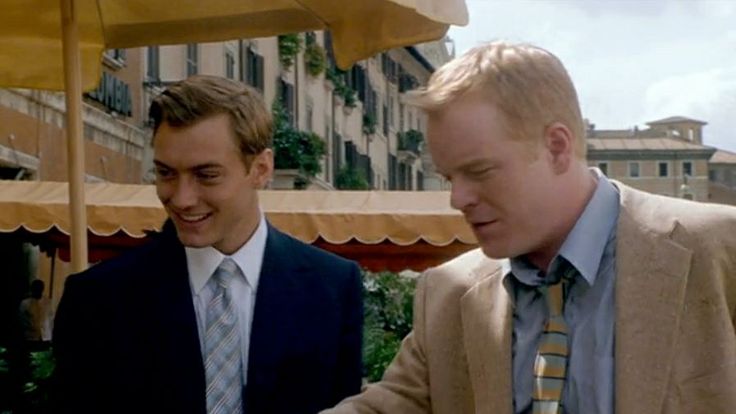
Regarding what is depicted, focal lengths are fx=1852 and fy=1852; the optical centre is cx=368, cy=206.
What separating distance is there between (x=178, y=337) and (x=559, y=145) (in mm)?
1021

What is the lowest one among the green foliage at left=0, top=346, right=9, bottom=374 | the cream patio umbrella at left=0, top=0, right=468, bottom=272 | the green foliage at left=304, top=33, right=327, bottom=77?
the green foliage at left=0, top=346, right=9, bottom=374

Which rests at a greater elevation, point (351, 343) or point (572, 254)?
point (572, 254)

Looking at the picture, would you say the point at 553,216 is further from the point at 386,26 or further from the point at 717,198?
the point at 717,198

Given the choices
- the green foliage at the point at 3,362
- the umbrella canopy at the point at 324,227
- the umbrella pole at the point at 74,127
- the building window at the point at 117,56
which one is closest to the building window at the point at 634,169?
the building window at the point at 117,56

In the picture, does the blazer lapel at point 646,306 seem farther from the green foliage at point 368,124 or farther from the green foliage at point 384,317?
the green foliage at point 368,124

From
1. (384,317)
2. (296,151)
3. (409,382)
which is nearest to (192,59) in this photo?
(296,151)

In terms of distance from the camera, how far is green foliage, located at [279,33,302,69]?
125ft

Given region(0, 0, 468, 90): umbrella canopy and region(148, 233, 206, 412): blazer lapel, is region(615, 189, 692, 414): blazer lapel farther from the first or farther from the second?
region(0, 0, 468, 90): umbrella canopy

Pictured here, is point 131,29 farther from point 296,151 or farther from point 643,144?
point 643,144

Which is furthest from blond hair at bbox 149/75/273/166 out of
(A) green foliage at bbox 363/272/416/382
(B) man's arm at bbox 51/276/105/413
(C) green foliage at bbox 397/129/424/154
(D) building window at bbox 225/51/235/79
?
(C) green foliage at bbox 397/129/424/154

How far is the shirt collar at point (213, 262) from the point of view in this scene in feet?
11.9

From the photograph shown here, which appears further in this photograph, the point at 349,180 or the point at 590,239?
the point at 349,180

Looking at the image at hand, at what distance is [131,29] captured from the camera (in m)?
5.57

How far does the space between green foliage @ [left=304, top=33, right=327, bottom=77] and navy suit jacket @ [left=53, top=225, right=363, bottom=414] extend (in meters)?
36.9
